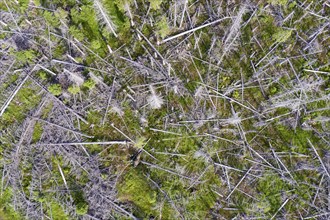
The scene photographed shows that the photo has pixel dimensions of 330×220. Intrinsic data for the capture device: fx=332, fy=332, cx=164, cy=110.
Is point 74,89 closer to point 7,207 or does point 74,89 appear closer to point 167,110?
point 167,110

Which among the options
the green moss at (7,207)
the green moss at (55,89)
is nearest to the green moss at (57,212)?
the green moss at (7,207)

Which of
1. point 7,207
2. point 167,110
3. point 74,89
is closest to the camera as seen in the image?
point 74,89

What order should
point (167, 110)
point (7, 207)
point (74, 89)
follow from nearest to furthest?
1. point (74, 89)
2. point (167, 110)
3. point (7, 207)

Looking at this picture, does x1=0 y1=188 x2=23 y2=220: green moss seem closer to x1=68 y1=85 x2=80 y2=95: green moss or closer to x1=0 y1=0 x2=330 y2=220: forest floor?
x1=0 y1=0 x2=330 y2=220: forest floor

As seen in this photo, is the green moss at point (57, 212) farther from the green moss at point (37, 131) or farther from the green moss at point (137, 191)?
the green moss at point (37, 131)

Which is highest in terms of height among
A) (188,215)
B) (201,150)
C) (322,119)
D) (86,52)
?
(86,52)

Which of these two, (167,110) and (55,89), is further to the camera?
(167,110)

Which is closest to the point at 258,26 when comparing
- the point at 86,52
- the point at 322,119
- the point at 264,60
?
the point at 264,60

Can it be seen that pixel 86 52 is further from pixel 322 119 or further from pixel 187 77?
pixel 322 119

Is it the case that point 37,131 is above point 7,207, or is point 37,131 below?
above

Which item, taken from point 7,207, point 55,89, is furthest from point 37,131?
point 7,207

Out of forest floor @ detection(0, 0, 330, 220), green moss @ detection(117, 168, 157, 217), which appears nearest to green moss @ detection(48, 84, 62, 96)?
forest floor @ detection(0, 0, 330, 220)
